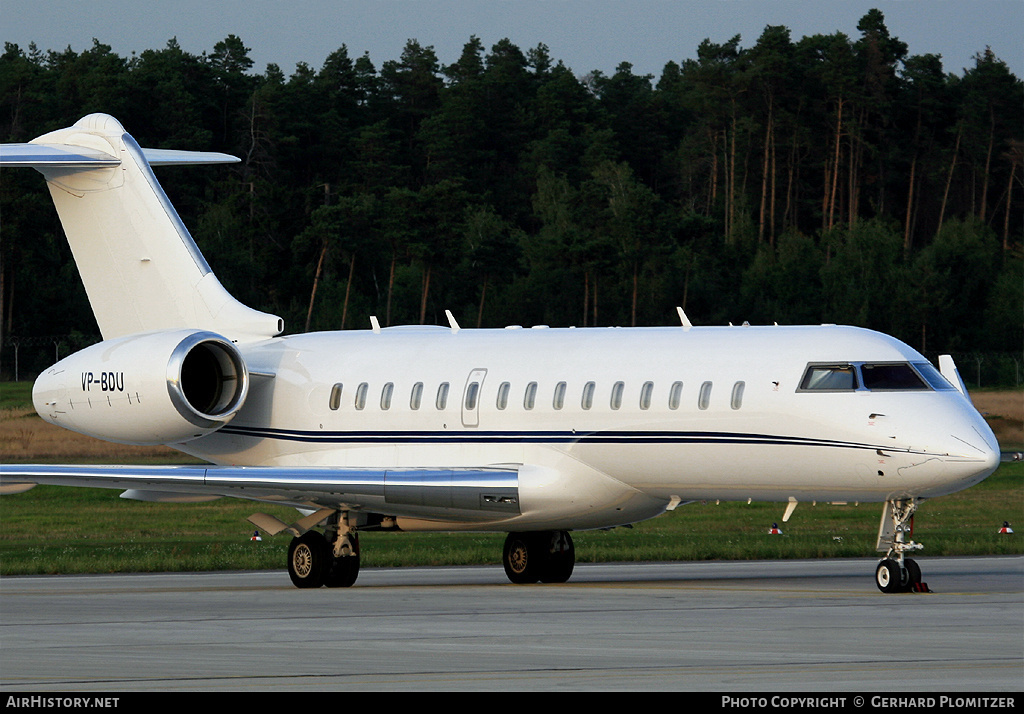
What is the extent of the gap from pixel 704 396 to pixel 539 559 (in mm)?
4580

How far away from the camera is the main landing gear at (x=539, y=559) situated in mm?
24656

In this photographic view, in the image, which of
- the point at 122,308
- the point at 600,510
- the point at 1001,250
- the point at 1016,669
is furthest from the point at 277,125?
the point at 1016,669

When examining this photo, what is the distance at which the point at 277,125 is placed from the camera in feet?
334

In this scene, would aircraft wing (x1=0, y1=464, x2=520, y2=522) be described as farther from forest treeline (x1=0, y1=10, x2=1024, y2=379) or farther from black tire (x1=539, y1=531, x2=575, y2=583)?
forest treeline (x1=0, y1=10, x2=1024, y2=379)

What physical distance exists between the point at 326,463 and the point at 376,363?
1673 mm

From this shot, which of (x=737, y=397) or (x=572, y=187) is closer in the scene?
(x=737, y=397)

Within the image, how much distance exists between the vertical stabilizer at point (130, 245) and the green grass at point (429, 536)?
14.4 feet

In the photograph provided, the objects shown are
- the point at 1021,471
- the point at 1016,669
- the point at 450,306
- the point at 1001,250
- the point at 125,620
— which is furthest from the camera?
the point at 1001,250

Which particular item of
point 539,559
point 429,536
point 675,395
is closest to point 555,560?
point 539,559

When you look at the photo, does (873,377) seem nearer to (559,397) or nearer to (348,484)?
(559,397)

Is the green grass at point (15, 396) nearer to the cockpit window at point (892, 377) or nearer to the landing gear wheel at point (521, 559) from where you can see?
the landing gear wheel at point (521, 559)

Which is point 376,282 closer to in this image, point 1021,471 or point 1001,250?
point 1001,250

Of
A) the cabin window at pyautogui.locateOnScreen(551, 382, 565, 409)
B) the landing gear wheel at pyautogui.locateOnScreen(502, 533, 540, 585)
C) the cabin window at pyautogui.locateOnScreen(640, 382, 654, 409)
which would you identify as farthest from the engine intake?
the cabin window at pyautogui.locateOnScreen(640, 382, 654, 409)

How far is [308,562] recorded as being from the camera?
23.6 metres
